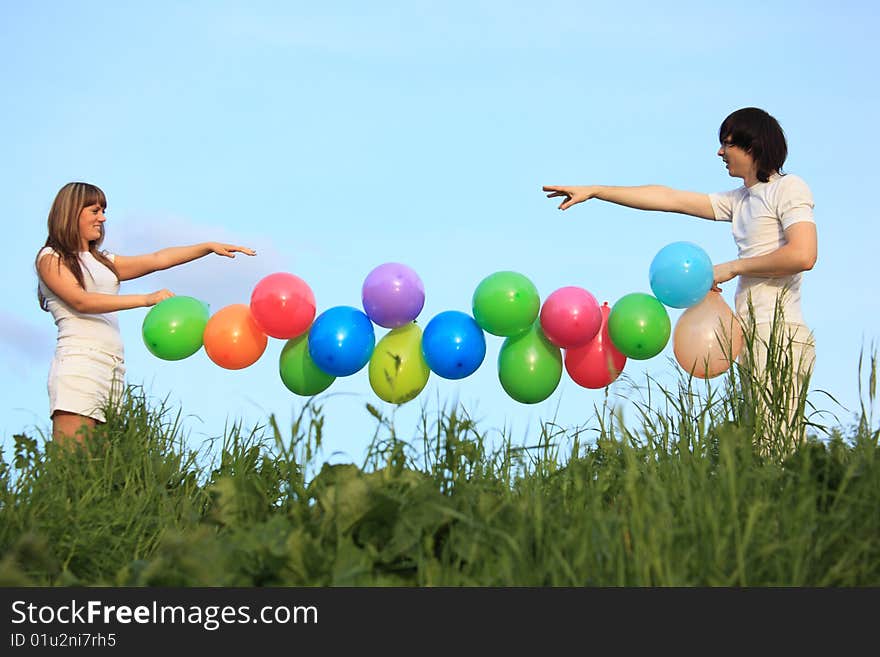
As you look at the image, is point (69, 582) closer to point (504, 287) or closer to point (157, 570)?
point (157, 570)

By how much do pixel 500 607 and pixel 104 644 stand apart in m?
1.12

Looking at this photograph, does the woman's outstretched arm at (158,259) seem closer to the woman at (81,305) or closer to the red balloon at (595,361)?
the woman at (81,305)

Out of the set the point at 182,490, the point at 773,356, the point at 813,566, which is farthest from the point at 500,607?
the point at 182,490

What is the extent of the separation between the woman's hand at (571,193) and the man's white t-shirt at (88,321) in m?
2.39

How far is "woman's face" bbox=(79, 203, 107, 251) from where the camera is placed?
4.96 meters

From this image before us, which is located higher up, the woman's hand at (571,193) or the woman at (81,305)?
the woman's hand at (571,193)

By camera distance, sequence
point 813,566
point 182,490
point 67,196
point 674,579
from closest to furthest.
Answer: point 674,579
point 813,566
point 182,490
point 67,196

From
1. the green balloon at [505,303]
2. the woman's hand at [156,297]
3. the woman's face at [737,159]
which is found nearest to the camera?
the green balloon at [505,303]

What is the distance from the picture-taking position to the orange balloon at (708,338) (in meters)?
4.52

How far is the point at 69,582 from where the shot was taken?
2812mm

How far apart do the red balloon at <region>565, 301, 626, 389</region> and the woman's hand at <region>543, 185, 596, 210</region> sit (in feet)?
1.90

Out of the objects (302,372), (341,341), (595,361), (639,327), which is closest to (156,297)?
(302,372)

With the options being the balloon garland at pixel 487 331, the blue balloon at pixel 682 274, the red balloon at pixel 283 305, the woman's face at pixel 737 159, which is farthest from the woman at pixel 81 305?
the woman's face at pixel 737 159

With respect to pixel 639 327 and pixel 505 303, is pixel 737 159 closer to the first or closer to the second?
pixel 639 327
